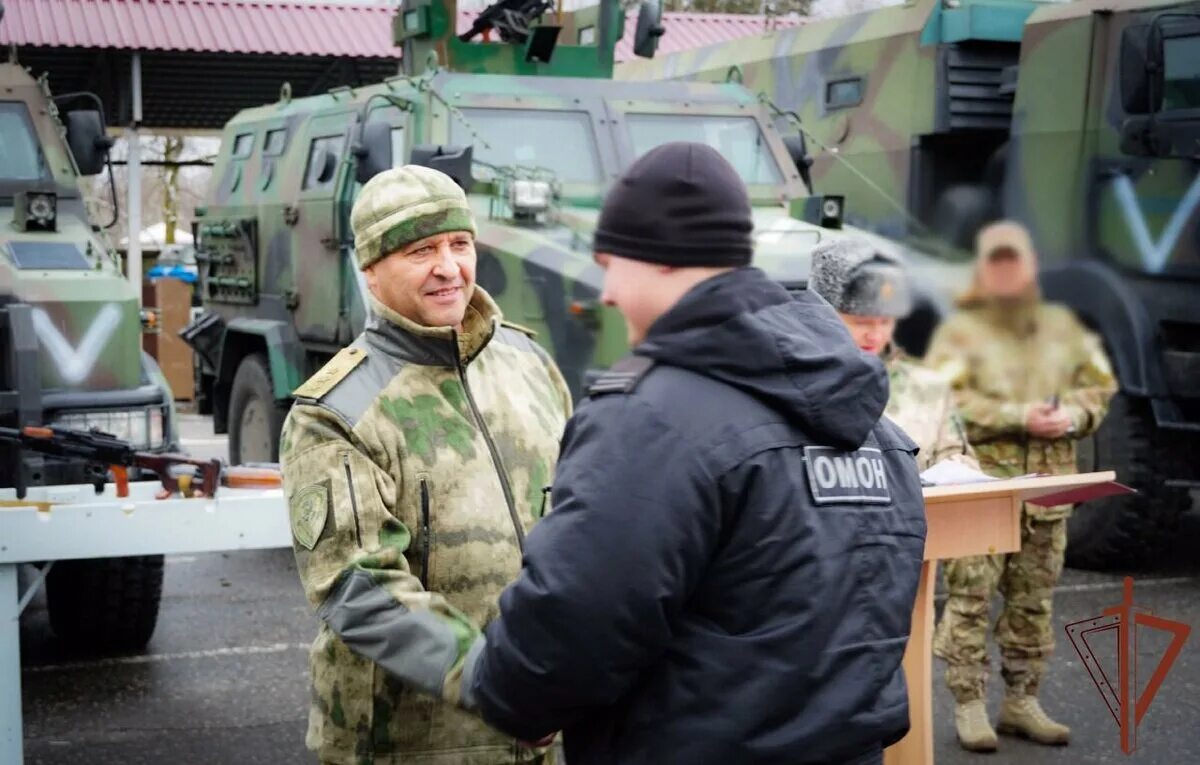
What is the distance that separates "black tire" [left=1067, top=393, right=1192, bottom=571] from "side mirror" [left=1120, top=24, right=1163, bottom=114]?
129 centimetres

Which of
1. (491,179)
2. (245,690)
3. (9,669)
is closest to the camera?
(9,669)

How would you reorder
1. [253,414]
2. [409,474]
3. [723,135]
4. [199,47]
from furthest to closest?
[199,47] → [253,414] → [723,135] → [409,474]

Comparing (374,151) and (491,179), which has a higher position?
(374,151)

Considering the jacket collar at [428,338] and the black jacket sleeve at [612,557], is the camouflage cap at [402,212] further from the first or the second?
the black jacket sleeve at [612,557]

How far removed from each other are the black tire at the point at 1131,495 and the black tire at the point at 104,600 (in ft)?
13.5

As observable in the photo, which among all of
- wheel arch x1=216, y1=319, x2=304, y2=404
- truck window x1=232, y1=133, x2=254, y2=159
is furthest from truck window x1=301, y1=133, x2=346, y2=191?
truck window x1=232, y1=133, x2=254, y2=159

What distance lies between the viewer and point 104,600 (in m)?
5.93

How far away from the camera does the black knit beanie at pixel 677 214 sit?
1853 mm

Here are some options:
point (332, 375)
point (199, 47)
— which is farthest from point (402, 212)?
point (199, 47)

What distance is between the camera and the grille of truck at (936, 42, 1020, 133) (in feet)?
28.3

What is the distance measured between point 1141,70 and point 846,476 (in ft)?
19.2

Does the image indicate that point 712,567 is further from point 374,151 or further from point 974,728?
point 374,151

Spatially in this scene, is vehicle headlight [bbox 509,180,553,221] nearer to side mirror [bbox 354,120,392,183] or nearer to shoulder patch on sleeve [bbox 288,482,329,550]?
side mirror [bbox 354,120,392,183]

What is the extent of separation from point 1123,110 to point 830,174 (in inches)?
92.5
